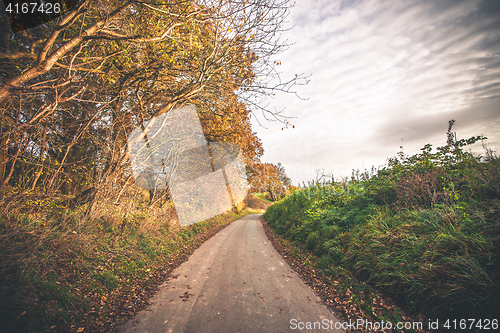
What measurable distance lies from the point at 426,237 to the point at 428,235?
6 centimetres

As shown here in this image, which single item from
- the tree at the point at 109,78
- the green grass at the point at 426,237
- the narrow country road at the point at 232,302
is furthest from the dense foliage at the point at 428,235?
the tree at the point at 109,78

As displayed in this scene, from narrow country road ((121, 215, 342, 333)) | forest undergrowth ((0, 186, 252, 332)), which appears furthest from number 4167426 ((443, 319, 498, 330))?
forest undergrowth ((0, 186, 252, 332))

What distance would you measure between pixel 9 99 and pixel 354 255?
912cm

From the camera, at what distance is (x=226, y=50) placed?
5922 millimetres

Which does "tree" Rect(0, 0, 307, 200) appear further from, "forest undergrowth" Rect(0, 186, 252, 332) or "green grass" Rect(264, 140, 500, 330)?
"green grass" Rect(264, 140, 500, 330)

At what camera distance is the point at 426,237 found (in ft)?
12.5

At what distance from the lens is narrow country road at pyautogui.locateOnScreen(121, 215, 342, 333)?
3.15 m

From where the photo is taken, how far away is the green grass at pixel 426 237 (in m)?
2.93

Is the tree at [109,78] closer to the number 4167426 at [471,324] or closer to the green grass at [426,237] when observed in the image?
the green grass at [426,237]

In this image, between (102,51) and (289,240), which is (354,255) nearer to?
(289,240)

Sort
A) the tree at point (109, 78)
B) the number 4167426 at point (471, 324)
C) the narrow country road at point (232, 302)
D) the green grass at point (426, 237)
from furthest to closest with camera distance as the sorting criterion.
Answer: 1. the tree at point (109, 78)
2. the narrow country road at point (232, 302)
3. the green grass at point (426, 237)
4. the number 4167426 at point (471, 324)

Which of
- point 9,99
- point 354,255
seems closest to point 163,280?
point 354,255

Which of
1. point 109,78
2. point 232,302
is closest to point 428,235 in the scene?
point 232,302

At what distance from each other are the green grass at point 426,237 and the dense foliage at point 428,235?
0.04ft
